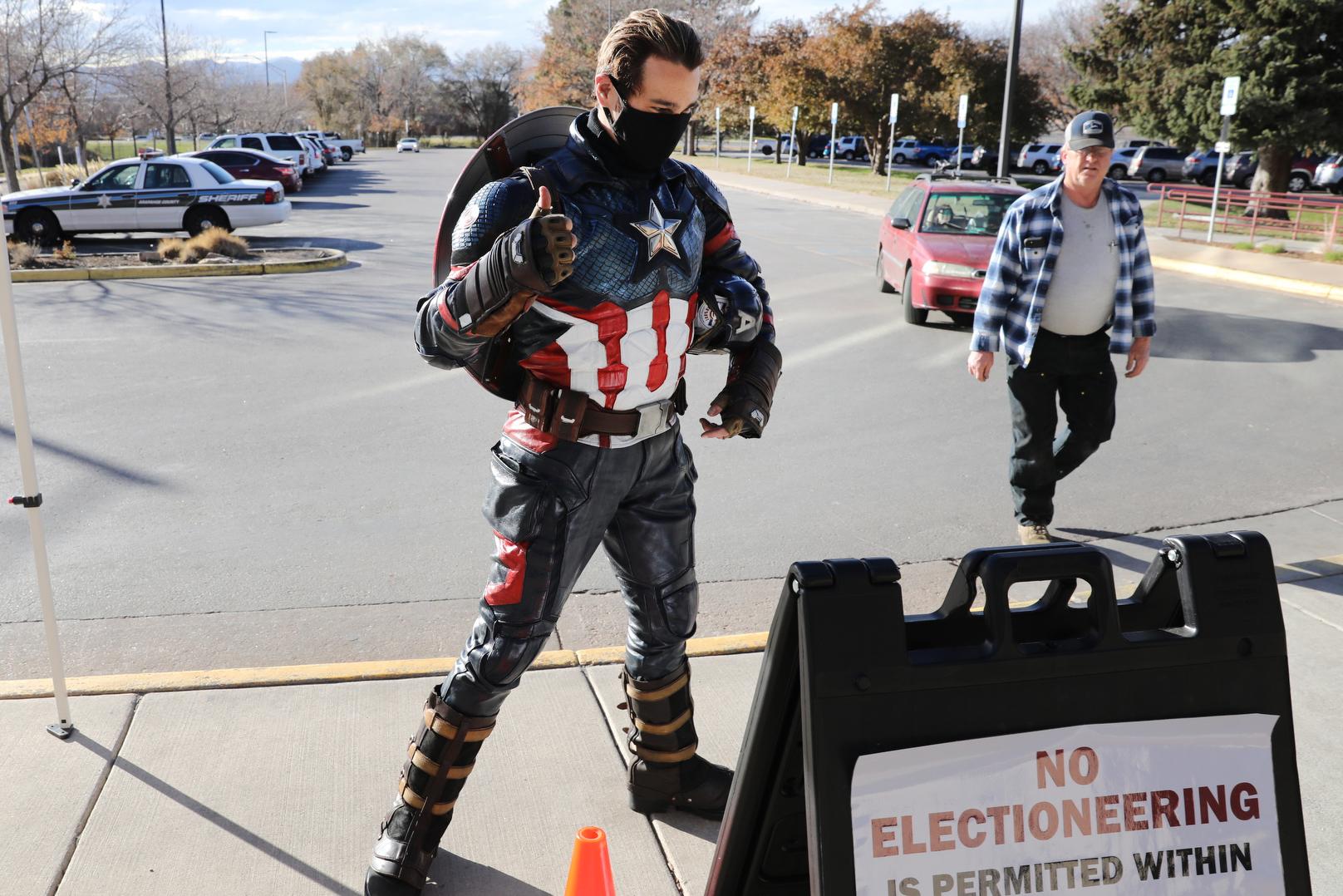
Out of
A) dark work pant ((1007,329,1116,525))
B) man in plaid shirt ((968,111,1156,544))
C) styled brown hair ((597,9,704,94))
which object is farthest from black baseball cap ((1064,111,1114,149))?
styled brown hair ((597,9,704,94))

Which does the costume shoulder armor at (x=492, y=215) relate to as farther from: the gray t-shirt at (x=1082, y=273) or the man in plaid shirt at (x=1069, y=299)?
the gray t-shirt at (x=1082, y=273)

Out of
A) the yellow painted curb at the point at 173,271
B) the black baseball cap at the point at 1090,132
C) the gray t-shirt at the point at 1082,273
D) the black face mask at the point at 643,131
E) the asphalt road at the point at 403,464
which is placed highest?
the black baseball cap at the point at 1090,132

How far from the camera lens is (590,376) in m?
2.61

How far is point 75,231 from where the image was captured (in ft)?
62.0

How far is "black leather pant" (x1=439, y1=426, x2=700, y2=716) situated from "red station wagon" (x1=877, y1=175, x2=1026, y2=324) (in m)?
8.88

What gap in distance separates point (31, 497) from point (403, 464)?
3428 millimetres

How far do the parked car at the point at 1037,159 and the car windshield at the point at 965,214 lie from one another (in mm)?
35591

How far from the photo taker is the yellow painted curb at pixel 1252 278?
1443cm

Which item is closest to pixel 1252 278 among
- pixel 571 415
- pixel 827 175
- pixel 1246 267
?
pixel 1246 267

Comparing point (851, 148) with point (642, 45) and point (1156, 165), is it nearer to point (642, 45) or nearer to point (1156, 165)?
point (1156, 165)

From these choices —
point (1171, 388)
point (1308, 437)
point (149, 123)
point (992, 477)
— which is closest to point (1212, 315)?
point (1171, 388)

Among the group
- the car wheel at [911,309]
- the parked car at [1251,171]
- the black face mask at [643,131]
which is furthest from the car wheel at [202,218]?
the parked car at [1251,171]

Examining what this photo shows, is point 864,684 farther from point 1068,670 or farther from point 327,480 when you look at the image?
point 327,480

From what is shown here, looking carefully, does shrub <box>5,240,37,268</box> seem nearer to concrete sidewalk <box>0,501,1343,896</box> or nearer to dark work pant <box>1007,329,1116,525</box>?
concrete sidewalk <box>0,501,1343,896</box>
